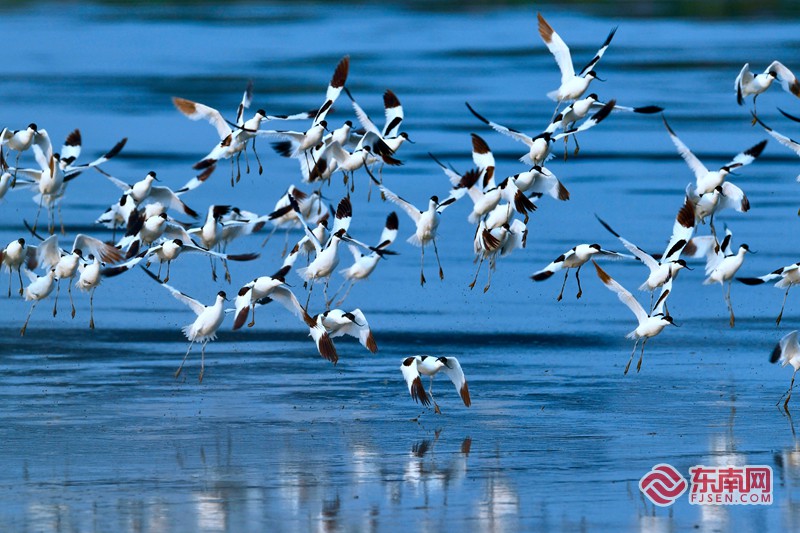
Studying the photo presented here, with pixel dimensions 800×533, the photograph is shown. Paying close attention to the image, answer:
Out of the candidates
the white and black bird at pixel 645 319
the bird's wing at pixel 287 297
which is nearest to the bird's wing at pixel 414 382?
the bird's wing at pixel 287 297

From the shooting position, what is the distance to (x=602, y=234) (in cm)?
1780

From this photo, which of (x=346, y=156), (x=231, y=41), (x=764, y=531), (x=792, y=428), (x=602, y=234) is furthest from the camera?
(x=231, y=41)

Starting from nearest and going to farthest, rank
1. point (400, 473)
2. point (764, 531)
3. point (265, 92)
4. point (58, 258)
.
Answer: point (764, 531) < point (400, 473) < point (58, 258) < point (265, 92)

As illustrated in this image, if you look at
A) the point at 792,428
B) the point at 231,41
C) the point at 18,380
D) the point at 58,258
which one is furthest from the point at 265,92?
the point at 792,428

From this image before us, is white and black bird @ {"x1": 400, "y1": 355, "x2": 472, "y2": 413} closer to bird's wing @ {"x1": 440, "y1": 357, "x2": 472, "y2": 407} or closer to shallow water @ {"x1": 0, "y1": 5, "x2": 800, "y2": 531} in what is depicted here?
bird's wing @ {"x1": 440, "y1": 357, "x2": 472, "y2": 407}

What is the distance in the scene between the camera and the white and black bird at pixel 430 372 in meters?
11.6

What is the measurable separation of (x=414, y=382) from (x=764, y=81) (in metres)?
5.91

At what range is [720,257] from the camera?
14133 millimetres

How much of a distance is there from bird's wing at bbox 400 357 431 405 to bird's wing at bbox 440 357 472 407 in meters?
0.21

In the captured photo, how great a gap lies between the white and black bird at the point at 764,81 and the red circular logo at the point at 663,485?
240 inches

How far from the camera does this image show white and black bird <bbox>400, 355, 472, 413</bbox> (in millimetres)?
11570

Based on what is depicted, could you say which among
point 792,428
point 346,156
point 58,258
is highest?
point 346,156

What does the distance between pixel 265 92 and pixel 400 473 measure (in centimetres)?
1794

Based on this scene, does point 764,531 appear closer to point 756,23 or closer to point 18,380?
point 18,380
